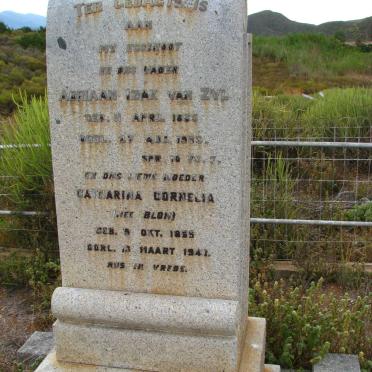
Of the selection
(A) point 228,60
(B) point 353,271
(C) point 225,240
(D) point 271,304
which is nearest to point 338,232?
(B) point 353,271

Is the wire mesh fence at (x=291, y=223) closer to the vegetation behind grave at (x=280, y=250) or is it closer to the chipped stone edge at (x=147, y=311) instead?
the vegetation behind grave at (x=280, y=250)

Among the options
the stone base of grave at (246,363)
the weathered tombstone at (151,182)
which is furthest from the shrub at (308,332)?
the weathered tombstone at (151,182)

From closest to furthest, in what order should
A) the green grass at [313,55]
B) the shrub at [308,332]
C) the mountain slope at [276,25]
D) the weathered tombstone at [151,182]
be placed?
the weathered tombstone at [151,182], the shrub at [308,332], the green grass at [313,55], the mountain slope at [276,25]

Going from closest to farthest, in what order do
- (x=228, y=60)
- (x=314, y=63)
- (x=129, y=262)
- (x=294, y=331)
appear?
(x=228, y=60) < (x=129, y=262) < (x=294, y=331) < (x=314, y=63)

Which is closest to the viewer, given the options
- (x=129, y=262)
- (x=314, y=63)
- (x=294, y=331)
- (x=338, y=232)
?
(x=129, y=262)

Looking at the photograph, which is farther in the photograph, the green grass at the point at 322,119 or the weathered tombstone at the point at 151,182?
the green grass at the point at 322,119

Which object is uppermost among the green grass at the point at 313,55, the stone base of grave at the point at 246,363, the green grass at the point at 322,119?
the green grass at the point at 313,55

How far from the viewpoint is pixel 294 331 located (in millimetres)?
3537

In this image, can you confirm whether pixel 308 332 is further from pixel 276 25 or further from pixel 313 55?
pixel 276 25

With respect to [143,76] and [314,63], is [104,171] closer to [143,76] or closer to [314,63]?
[143,76]

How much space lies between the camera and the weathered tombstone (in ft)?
8.13

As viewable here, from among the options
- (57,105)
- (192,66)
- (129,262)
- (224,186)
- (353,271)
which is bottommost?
(353,271)

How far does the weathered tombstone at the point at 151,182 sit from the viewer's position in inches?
97.6

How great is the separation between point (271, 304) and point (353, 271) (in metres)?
1.36
